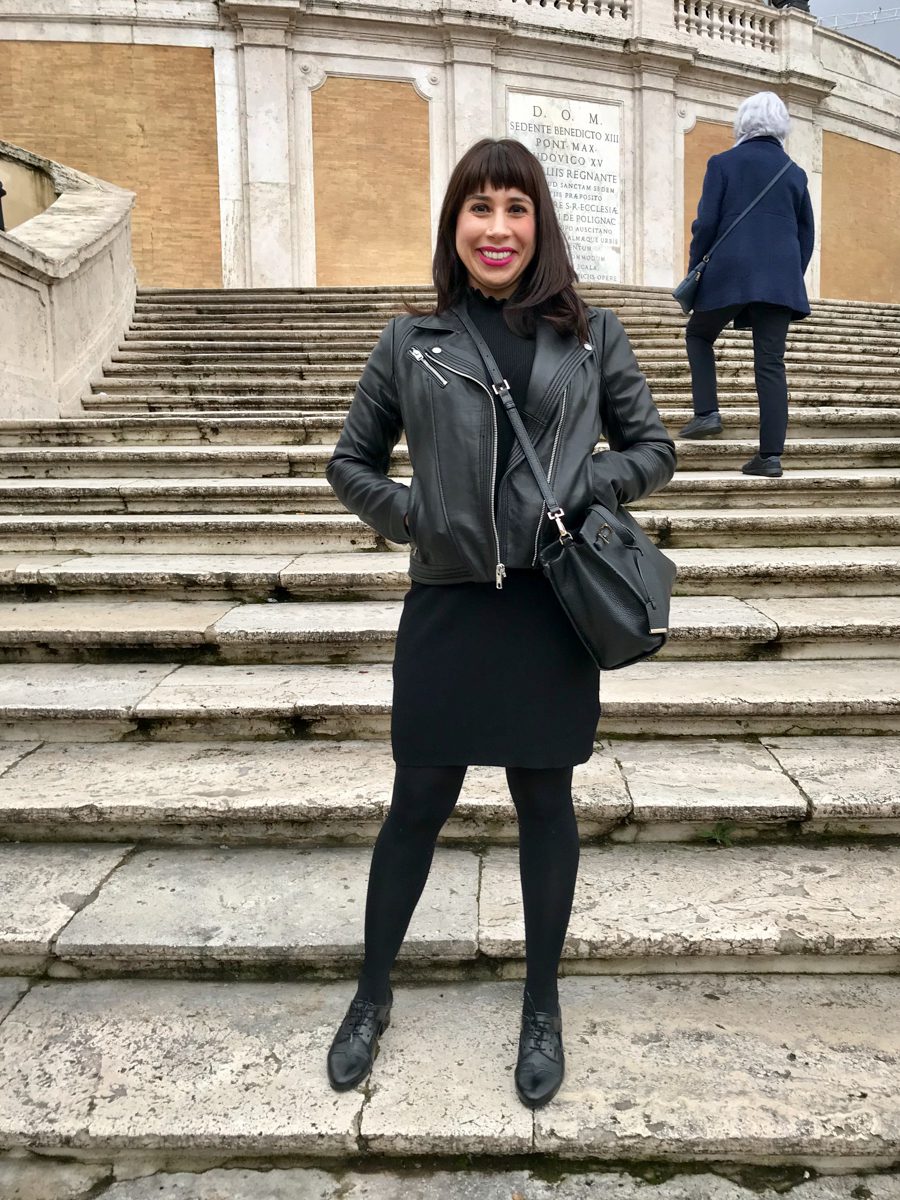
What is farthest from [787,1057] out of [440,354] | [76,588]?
[76,588]

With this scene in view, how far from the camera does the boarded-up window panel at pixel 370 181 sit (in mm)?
14555

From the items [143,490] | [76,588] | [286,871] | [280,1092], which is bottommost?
[280,1092]

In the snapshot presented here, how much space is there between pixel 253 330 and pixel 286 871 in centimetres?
697

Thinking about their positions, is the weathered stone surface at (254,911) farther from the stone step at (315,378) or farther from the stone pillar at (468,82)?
the stone pillar at (468,82)

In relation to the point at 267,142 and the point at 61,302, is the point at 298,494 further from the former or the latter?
the point at 267,142

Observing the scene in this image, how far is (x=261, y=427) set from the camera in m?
6.19

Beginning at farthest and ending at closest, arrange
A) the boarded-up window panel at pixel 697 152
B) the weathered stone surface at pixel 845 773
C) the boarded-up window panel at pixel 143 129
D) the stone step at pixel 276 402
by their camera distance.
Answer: the boarded-up window panel at pixel 697 152, the boarded-up window panel at pixel 143 129, the stone step at pixel 276 402, the weathered stone surface at pixel 845 773

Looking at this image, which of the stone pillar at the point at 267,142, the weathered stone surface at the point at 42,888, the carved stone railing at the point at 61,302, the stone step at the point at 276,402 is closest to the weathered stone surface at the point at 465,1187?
the weathered stone surface at the point at 42,888

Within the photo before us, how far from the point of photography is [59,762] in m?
3.13

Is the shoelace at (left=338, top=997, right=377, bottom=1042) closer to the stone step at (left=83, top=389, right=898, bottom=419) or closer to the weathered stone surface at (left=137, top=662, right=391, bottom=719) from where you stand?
the weathered stone surface at (left=137, top=662, right=391, bottom=719)

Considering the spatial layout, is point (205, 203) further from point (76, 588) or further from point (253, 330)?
point (76, 588)

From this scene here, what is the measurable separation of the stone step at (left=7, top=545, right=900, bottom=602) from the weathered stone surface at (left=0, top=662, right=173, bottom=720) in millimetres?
571

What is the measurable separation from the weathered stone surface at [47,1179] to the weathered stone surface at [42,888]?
22.3 inches

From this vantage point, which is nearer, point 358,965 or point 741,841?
point 358,965
